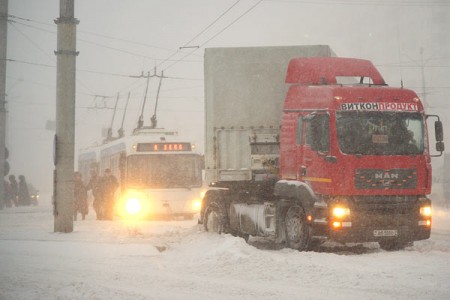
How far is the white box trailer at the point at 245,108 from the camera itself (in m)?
14.9

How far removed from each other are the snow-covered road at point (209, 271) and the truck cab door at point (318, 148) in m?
1.39

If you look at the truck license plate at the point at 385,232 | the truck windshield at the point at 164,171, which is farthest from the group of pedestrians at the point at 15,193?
the truck license plate at the point at 385,232

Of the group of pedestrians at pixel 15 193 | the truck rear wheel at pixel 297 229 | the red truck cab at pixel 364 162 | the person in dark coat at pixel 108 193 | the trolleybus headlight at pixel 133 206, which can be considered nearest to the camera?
the red truck cab at pixel 364 162

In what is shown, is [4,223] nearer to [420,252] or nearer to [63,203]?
[63,203]

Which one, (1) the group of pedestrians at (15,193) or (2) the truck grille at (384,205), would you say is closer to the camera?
(2) the truck grille at (384,205)

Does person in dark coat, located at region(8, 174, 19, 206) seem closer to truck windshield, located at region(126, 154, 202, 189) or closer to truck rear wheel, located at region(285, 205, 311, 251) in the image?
truck windshield, located at region(126, 154, 202, 189)

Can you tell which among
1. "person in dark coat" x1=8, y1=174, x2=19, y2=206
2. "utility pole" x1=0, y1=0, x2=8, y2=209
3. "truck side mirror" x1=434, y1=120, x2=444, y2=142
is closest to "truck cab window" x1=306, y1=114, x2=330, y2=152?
"truck side mirror" x1=434, y1=120, x2=444, y2=142

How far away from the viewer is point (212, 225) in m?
17.0

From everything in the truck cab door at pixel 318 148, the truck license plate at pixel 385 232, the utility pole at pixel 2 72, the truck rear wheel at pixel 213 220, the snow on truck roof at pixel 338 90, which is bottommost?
the truck license plate at pixel 385 232

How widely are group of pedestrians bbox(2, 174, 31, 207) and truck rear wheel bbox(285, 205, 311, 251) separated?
2506 cm

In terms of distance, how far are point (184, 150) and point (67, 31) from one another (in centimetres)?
672

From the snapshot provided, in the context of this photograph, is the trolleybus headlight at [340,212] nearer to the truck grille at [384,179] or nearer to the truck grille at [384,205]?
the truck grille at [384,205]

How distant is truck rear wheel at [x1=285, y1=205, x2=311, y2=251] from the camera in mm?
13305

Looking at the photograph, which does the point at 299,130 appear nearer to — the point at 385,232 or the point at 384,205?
the point at 384,205
